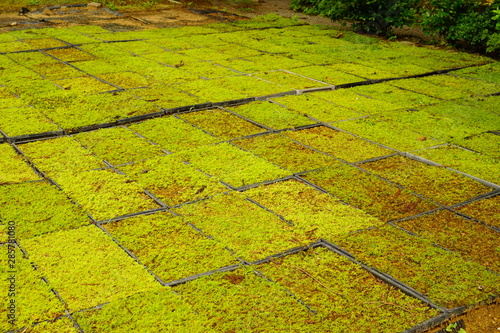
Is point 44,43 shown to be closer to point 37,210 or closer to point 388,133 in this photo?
point 37,210

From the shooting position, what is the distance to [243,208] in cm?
376

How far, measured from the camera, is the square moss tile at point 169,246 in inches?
122

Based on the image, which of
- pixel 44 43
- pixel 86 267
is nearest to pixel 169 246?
pixel 86 267

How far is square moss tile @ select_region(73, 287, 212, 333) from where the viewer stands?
262cm

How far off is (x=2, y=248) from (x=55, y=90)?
3.36 m

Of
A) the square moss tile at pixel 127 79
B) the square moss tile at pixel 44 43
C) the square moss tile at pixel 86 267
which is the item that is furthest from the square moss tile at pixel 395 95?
the square moss tile at pixel 44 43

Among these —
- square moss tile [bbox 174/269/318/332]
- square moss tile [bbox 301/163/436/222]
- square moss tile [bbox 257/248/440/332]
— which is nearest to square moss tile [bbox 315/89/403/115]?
square moss tile [bbox 301/163/436/222]

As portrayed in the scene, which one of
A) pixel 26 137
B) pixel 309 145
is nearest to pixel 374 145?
pixel 309 145

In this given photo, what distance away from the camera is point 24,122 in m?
5.14

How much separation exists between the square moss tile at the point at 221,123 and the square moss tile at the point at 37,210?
1714 millimetres

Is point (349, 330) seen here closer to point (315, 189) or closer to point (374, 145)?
point (315, 189)

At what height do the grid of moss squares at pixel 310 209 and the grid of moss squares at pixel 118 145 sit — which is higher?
the grid of moss squares at pixel 310 209

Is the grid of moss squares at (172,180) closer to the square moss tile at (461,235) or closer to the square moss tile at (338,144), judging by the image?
the square moss tile at (338,144)

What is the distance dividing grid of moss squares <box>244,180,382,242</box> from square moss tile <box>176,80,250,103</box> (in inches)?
84.5
